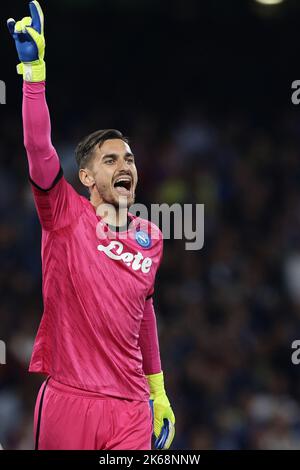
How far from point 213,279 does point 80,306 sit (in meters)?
4.73

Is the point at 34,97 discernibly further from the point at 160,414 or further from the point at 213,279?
the point at 213,279

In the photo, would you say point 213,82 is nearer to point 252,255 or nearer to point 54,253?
point 252,255

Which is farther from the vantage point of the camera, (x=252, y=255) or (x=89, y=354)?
(x=252, y=255)

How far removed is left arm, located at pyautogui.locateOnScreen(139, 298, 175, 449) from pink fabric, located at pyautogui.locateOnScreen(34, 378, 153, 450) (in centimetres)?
43

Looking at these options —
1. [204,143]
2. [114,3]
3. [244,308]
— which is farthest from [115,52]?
[244,308]

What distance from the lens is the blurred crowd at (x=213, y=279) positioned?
787 centimetres

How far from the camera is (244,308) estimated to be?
878 cm

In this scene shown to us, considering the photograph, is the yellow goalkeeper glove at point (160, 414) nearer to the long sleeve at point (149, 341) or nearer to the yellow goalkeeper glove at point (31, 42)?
the long sleeve at point (149, 341)

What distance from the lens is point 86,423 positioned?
4.31 meters

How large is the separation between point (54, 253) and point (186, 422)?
12.3ft

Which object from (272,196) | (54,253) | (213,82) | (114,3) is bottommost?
(54,253)
